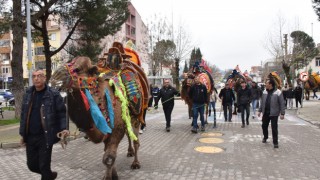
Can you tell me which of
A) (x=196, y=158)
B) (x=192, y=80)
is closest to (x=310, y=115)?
(x=192, y=80)

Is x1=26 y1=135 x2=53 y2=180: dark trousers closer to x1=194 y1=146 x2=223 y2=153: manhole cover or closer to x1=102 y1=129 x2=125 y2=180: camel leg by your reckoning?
x1=102 y1=129 x2=125 y2=180: camel leg

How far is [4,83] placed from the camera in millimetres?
63094

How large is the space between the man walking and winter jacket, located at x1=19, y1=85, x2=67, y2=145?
236 inches

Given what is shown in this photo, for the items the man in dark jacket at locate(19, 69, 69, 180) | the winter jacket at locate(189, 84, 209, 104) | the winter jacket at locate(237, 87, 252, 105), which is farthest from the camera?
the winter jacket at locate(237, 87, 252, 105)

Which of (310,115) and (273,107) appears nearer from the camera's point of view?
(273,107)

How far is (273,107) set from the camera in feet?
28.1

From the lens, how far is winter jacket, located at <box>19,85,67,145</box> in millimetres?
4406

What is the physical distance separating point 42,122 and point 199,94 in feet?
23.9

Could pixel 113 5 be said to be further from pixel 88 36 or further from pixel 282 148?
pixel 282 148

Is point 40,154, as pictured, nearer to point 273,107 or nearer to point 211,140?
point 211,140

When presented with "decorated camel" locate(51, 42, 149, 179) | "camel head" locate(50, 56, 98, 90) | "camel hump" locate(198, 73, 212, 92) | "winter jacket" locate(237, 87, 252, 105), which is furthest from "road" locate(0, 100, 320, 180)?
"camel head" locate(50, 56, 98, 90)

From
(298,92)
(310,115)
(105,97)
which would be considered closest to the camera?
(105,97)

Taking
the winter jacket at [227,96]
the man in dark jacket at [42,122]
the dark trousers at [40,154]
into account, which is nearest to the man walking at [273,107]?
the winter jacket at [227,96]

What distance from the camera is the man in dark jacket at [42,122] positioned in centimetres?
443
